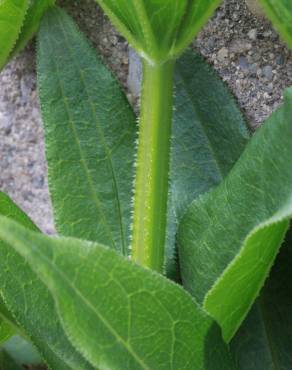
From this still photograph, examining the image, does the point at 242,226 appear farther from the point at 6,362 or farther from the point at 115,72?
the point at 6,362

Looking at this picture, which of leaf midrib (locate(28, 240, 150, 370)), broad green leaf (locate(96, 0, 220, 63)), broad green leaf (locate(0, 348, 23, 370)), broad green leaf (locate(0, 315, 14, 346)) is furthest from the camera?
broad green leaf (locate(0, 348, 23, 370))

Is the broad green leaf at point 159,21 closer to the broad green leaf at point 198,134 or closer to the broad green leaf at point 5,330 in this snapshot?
the broad green leaf at point 198,134

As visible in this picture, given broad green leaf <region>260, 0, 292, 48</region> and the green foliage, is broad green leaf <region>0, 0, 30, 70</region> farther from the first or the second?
broad green leaf <region>260, 0, 292, 48</region>

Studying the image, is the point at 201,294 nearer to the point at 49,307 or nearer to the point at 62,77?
the point at 49,307

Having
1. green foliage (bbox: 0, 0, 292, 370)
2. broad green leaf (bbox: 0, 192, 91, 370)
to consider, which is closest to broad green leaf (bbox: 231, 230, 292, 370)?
green foliage (bbox: 0, 0, 292, 370)

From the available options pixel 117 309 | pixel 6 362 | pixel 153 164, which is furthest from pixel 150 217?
pixel 6 362

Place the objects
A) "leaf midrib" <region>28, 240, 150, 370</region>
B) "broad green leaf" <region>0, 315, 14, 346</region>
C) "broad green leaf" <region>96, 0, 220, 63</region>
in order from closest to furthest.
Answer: "leaf midrib" <region>28, 240, 150, 370</region>, "broad green leaf" <region>96, 0, 220, 63</region>, "broad green leaf" <region>0, 315, 14, 346</region>
